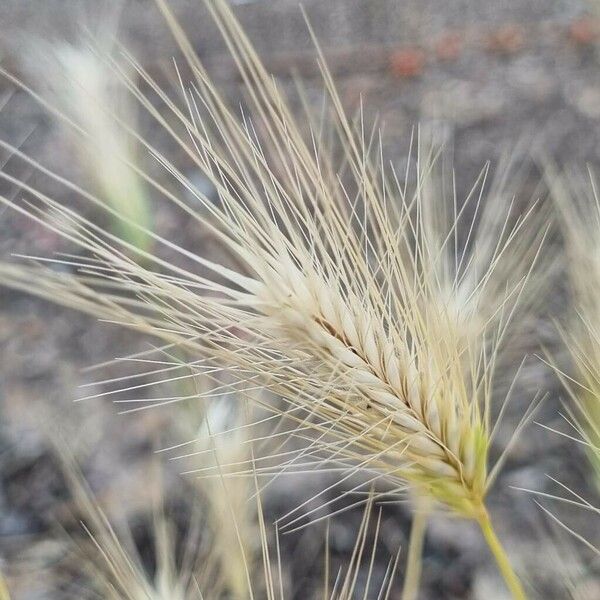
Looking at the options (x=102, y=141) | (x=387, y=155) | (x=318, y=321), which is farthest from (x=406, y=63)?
(x=318, y=321)

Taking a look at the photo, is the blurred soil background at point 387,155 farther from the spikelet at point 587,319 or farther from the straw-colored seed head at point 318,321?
the straw-colored seed head at point 318,321

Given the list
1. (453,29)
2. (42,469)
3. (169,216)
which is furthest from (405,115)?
(42,469)

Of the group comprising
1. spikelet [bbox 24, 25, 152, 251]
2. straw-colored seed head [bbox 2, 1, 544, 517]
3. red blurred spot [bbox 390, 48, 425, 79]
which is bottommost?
straw-colored seed head [bbox 2, 1, 544, 517]

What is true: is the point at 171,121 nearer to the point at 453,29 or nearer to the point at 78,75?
the point at 78,75

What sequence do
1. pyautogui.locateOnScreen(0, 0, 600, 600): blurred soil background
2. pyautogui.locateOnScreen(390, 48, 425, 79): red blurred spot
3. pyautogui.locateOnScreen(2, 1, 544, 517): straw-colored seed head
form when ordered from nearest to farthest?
1. pyautogui.locateOnScreen(2, 1, 544, 517): straw-colored seed head
2. pyautogui.locateOnScreen(0, 0, 600, 600): blurred soil background
3. pyautogui.locateOnScreen(390, 48, 425, 79): red blurred spot

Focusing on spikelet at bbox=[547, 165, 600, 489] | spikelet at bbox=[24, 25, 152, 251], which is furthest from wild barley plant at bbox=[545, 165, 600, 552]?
spikelet at bbox=[24, 25, 152, 251]

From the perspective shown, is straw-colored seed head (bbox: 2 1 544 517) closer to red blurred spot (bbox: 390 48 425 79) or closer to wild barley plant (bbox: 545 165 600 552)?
wild barley plant (bbox: 545 165 600 552)

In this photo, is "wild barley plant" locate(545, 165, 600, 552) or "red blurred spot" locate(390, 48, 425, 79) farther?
"red blurred spot" locate(390, 48, 425, 79)

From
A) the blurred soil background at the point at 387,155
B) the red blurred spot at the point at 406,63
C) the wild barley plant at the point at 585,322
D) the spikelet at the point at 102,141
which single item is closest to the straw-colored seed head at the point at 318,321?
the wild barley plant at the point at 585,322
